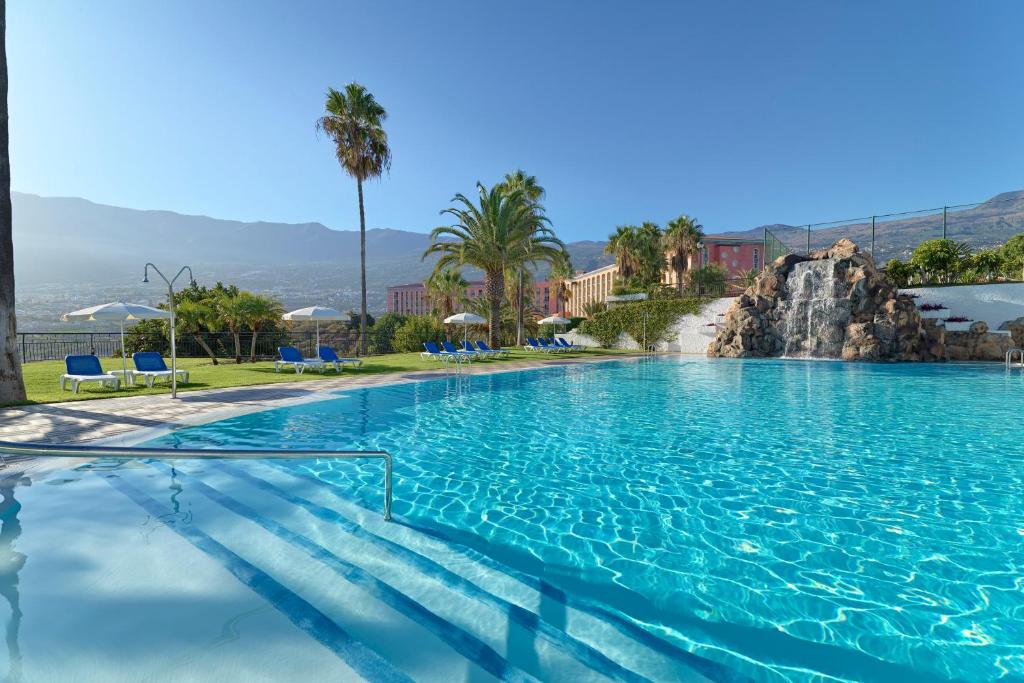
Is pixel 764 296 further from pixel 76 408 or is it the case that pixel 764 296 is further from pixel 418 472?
pixel 76 408

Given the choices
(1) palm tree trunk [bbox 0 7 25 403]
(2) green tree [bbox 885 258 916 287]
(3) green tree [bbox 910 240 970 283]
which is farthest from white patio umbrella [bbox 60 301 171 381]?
(3) green tree [bbox 910 240 970 283]

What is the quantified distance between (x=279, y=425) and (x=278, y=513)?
4229mm

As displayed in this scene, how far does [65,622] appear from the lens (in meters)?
2.98

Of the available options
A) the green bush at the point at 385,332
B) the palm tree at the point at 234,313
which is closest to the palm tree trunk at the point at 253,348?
the palm tree at the point at 234,313

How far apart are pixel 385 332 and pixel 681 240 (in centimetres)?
2704

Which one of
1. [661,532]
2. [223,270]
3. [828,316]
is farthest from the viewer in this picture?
[223,270]

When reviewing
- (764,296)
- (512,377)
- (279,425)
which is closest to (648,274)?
(764,296)

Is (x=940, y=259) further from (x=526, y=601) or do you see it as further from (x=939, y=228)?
(x=526, y=601)

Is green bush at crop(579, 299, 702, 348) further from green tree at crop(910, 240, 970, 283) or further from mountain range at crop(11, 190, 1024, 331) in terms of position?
green tree at crop(910, 240, 970, 283)

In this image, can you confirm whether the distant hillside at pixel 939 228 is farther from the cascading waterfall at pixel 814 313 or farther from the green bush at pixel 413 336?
the green bush at pixel 413 336

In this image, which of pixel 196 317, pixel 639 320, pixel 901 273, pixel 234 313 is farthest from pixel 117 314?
pixel 901 273

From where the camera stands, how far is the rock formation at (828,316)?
78.9ft

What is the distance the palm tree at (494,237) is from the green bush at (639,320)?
39.8 ft

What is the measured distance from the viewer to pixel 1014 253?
2661 centimetres
